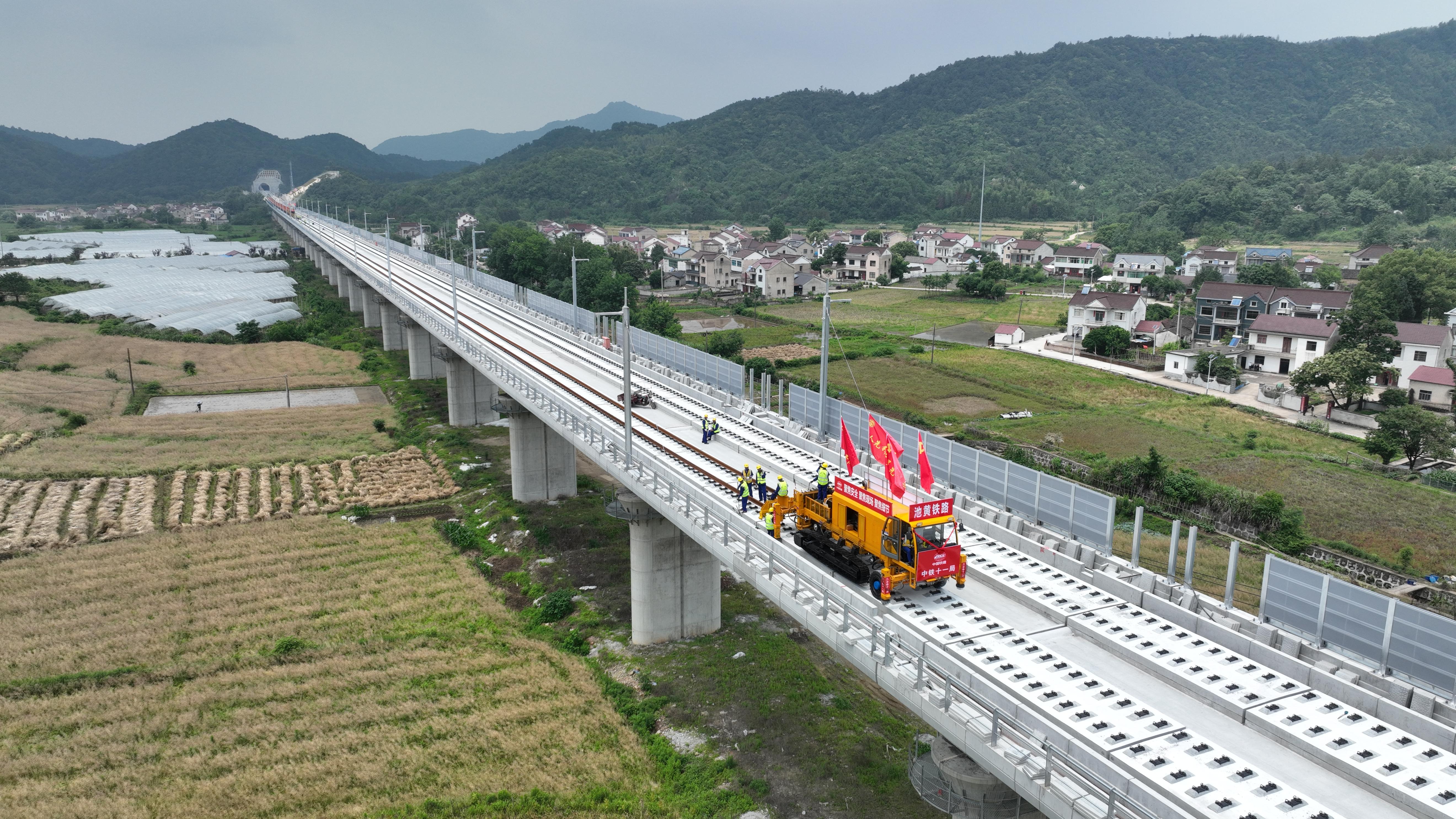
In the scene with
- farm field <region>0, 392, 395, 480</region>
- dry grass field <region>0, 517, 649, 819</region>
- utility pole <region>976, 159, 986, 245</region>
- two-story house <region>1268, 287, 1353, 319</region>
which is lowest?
dry grass field <region>0, 517, 649, 819</region>

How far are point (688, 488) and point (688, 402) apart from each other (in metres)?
13.4

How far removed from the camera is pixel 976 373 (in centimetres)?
6350

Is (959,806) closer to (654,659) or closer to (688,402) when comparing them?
(654,659)

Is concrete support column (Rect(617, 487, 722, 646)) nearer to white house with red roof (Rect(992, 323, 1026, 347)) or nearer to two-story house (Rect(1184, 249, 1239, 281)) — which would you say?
white house with red roof (Rect(992, 323, 1026, 347))

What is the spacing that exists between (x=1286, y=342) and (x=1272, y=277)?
29862 mm

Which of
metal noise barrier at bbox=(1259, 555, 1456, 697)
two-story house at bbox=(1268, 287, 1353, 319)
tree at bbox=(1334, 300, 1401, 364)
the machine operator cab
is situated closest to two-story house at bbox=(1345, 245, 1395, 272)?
two-story house at bbox=(1268, 287, 1353, 319)

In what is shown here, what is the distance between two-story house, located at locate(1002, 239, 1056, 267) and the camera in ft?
436

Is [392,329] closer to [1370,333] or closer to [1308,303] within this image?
[1370,333]

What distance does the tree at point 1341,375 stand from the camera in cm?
5050

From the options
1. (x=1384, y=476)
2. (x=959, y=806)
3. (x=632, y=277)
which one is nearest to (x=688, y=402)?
(x=959, y=806)

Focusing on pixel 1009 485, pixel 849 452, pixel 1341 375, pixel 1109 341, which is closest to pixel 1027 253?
pixel 1109 341

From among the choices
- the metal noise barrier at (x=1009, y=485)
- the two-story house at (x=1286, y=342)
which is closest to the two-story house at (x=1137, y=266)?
the two-story house at (x=1286, y=342)

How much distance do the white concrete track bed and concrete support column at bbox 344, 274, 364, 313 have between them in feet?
259

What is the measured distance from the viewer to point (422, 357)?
210 feet
